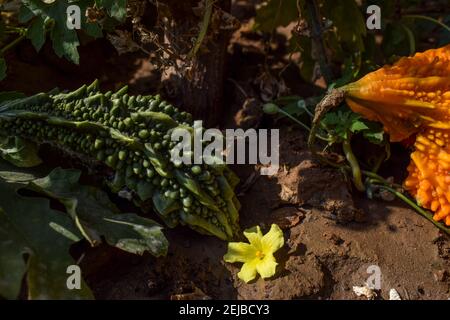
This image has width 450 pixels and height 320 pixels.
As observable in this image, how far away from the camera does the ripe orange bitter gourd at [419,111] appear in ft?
8.46

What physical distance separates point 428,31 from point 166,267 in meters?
2.07

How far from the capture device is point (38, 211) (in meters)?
2.30

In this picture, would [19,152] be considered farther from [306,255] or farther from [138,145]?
[306,255]

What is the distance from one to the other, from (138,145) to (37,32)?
760 mm

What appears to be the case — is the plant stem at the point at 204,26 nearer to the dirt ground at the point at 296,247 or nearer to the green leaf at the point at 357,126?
the dirt ground at the point at 296,247

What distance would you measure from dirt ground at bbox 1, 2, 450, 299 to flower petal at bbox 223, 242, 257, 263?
0.24ft

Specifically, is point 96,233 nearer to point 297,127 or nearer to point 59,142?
point 59,142

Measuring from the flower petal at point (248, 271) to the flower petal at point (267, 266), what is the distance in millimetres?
20

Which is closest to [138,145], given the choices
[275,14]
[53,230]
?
[53,230]

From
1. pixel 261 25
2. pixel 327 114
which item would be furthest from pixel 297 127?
pixel 261 25

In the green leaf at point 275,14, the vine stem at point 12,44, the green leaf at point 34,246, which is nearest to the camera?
the green leaf at point 34,246

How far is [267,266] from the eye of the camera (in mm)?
2365

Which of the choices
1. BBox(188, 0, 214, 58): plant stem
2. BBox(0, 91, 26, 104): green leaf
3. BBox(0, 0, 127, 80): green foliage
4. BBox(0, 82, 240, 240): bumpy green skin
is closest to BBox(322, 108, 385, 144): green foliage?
BBox(0, 82, 240, 240): bumpy green skin

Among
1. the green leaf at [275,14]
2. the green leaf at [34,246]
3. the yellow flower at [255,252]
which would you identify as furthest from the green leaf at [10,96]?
the green leaf at [275,14]
